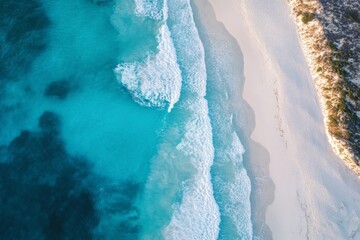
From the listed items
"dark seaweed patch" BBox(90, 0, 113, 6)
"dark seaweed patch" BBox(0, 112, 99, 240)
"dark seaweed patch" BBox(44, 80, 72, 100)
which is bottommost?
"dark seaweed patch" BBox(0, 112, 99, 240)

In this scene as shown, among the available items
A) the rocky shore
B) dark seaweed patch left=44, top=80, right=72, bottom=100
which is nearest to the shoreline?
the rocky shore

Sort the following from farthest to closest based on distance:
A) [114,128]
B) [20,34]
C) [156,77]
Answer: [20,34] < [156,77] < [114,128]

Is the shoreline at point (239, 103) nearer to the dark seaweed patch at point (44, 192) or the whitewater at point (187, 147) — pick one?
the whitewater at point (187, 147)

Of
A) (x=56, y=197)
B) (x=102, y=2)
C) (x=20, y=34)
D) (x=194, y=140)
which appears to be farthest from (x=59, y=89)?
(x=194, y=140)

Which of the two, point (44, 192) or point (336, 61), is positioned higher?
point (336, 61)

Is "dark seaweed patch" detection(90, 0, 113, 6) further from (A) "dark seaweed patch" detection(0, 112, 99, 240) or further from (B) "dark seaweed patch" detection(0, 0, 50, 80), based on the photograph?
(A) "dark seaweed patch" detection(0, 112, 99, 240)

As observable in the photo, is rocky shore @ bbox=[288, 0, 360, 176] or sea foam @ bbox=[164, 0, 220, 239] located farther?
rocky shore @ bbox=[288, 0, 360, 176]

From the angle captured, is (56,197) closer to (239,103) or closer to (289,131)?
(239,103)
